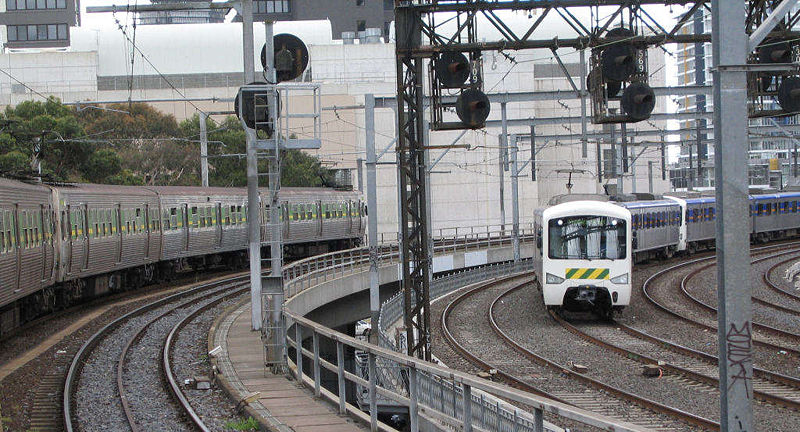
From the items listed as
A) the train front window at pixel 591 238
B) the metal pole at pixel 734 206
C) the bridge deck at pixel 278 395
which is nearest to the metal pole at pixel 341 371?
the bridge deck at pixel 278 395

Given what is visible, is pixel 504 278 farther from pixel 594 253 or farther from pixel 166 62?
pixel 166 62

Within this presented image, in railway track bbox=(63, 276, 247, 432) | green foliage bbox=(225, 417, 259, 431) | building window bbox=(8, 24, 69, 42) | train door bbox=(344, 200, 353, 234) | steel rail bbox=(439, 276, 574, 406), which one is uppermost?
building window bbox=(8, 24, 69, 42)

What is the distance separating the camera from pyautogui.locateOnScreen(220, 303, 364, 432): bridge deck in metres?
11.8

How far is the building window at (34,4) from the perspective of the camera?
87.8 metres

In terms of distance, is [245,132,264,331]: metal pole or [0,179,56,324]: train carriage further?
[245,132,264,331]: metal pole

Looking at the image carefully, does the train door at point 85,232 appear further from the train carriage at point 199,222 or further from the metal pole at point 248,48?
the metal pole at point 248,48

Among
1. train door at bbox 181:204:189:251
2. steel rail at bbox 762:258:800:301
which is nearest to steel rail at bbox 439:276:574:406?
steel rail at bbox 762:258:800:301

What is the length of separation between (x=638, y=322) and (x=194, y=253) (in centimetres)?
1778

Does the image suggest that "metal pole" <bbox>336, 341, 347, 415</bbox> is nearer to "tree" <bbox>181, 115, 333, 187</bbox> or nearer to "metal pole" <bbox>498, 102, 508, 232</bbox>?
"metal pole" <bbox>498, 102, 508, 232</bbox>

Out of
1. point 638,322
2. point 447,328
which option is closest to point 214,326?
point 447,328

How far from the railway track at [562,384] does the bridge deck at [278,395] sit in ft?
13.0

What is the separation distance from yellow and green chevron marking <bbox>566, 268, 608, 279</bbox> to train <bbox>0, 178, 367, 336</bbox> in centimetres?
849

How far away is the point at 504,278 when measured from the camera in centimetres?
3891

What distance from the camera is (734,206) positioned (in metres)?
7.46
